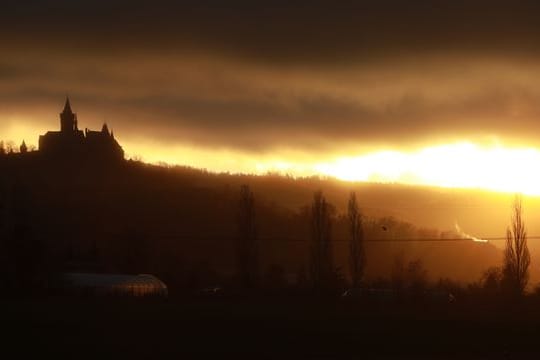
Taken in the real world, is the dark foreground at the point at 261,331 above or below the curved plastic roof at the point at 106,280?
below

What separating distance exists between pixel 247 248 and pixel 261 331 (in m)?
46.2

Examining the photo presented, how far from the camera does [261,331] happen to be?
49.0 m

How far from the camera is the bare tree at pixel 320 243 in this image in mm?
91938

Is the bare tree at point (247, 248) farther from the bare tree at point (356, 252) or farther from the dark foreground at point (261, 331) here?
the dark foreground at point (261, 331)

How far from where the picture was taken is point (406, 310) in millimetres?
64875

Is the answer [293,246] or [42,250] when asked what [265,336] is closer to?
[42,250]

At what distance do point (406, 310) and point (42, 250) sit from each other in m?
33.7

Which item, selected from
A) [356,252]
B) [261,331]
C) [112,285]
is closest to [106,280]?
[112,285]

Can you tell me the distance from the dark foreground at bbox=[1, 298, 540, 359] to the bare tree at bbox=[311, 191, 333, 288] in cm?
2445

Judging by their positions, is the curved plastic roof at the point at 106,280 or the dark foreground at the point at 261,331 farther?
the curved plastic roof at the point at 106,280

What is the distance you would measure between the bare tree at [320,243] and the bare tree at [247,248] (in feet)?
18.8

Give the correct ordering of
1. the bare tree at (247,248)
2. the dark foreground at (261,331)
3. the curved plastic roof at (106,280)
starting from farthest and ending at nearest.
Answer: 1. the bare tree at (247,248)
2. the curved plastic roof at (106,280)
3. the dark foreground at (261,331)

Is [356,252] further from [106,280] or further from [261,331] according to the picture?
[261,331]

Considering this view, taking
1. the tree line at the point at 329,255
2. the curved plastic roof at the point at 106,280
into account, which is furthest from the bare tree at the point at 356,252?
the curved plastic roof at the point at 106,280
